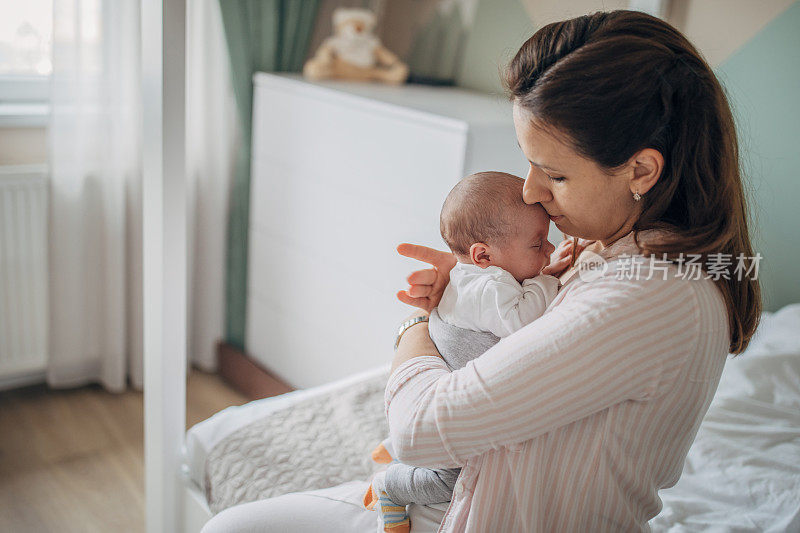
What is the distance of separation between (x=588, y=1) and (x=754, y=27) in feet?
1.68

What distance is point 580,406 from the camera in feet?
2.75

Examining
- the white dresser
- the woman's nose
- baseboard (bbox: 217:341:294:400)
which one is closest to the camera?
the woman's nose

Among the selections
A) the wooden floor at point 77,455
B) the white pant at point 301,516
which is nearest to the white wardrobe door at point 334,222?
the wooden floor at point 77,455

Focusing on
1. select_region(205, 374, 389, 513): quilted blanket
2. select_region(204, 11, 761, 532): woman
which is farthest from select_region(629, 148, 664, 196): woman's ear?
select_region(205, 374, 389, 513): quilted blanket

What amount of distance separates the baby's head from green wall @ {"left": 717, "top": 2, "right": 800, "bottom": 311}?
99cm

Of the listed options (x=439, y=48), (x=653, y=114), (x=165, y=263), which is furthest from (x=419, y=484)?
(x=439, y=48)

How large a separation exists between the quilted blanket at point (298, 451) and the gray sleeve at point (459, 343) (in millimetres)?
490

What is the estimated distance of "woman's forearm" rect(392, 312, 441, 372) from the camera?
1016 mm

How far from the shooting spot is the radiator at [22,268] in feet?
7.82

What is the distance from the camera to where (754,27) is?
1.88 m

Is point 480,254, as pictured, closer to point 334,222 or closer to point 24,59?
point 334,222

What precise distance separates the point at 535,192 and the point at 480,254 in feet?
0.44

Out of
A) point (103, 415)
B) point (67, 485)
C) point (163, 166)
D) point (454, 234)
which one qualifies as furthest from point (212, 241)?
point (454, 234)

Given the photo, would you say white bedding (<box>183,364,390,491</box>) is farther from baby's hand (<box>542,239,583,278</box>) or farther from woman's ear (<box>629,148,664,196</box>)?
woman's ear (<box>629,148,664,196</box>)
